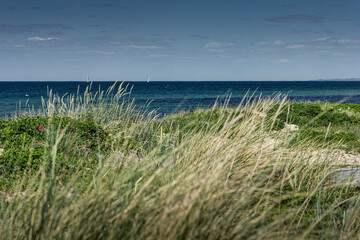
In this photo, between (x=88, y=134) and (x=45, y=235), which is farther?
(x=88, y=134)

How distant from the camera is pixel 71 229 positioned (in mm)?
2154

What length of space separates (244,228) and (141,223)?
2.66 ft

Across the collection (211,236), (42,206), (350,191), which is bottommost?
(350,191)

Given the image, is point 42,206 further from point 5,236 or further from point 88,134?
point 88,134

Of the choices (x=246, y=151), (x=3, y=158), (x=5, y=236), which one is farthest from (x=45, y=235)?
(x=3, y=158)

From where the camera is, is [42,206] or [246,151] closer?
[42,206]

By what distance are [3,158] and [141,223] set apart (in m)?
3.41

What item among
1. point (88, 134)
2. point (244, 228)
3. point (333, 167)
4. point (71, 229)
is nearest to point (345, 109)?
point (333, 167)

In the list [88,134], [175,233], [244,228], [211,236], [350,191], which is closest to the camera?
[175,233]

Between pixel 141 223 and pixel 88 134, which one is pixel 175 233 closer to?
pixel 141 223

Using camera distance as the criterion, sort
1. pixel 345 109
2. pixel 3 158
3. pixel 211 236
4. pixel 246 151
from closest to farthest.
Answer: pixel 211 236 < pixel 246 151 < pixel 3 158 < pixel 345 109

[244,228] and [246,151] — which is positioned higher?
[246,151]

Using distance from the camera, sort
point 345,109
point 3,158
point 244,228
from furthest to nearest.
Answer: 1. point 345,109
2. point 3,158
3. point 244,228

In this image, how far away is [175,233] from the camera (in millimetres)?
2061
